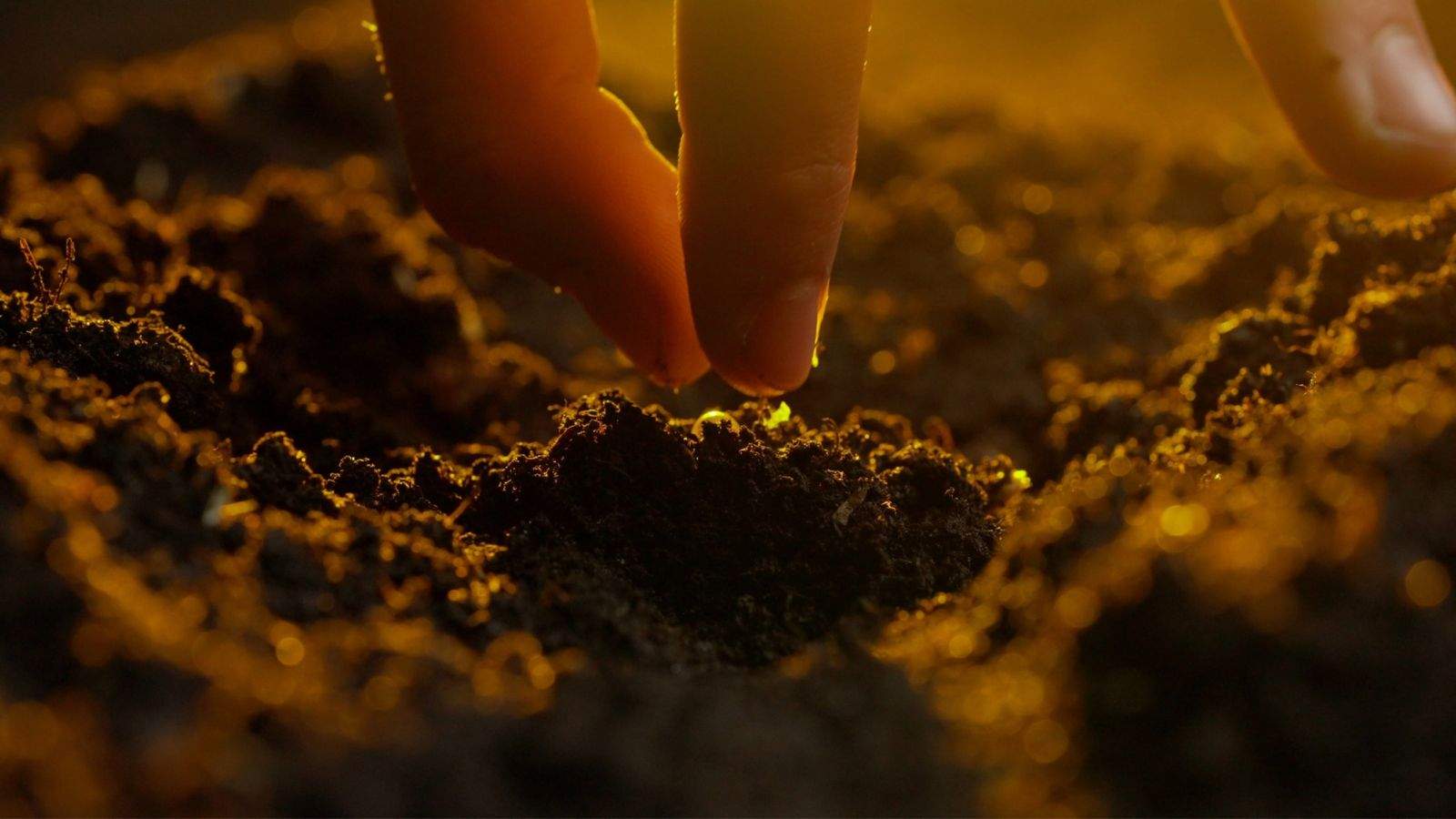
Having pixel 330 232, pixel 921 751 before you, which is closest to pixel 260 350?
pixel 330 232

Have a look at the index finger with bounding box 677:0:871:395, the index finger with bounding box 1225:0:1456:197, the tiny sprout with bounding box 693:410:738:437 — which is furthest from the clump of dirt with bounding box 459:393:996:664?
the index finger with bounding box 1225:0:1456:197

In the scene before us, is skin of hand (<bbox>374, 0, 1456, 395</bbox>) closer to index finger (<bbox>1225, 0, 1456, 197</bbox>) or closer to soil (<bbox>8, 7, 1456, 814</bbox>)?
index finger (<bbox>1225, 0, 1456, 197</bbox>)

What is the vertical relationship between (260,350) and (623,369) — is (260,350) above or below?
below

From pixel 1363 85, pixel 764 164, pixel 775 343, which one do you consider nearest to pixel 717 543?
pixel 775 343

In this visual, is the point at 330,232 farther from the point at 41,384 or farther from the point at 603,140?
the point at 41,384

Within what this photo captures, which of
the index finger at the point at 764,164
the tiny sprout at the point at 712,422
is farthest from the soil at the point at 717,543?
the index finger at the point at 764,164
